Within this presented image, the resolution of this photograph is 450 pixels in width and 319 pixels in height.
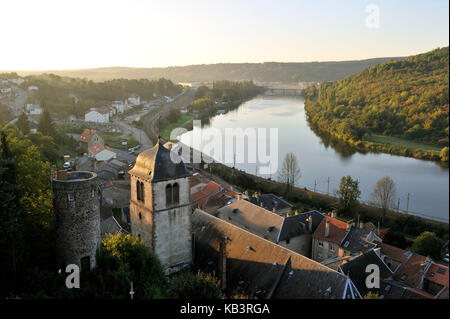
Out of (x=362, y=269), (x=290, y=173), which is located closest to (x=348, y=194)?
(x=290, y=173)

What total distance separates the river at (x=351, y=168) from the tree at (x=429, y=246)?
1307 mm

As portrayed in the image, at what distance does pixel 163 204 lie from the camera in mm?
14531

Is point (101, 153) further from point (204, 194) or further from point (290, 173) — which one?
point (290, 173)

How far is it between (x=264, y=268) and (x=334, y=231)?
883cm

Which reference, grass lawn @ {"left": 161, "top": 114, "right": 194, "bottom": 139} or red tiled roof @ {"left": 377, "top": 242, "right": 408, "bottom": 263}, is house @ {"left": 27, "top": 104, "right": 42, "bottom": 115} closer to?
grass lawn @ {"left": 161, "top": 114, "right": 194, "bottom": 139}

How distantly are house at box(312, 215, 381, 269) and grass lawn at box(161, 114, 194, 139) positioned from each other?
4162 centimetres

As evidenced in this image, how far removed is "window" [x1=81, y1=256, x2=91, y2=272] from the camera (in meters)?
13.2

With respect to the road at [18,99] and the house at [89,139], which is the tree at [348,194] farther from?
the road at [18,99]

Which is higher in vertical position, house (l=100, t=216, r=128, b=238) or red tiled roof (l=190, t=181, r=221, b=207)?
house (l=100, t=216, r=128, b=238)

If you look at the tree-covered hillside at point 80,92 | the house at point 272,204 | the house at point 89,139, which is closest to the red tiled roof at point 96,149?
the house at point 89,139

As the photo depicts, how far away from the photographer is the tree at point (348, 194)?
93.7 feet

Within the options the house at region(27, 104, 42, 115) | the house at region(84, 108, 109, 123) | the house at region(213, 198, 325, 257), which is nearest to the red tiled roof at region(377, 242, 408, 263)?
the house at region(213, 198, 325, 257)
